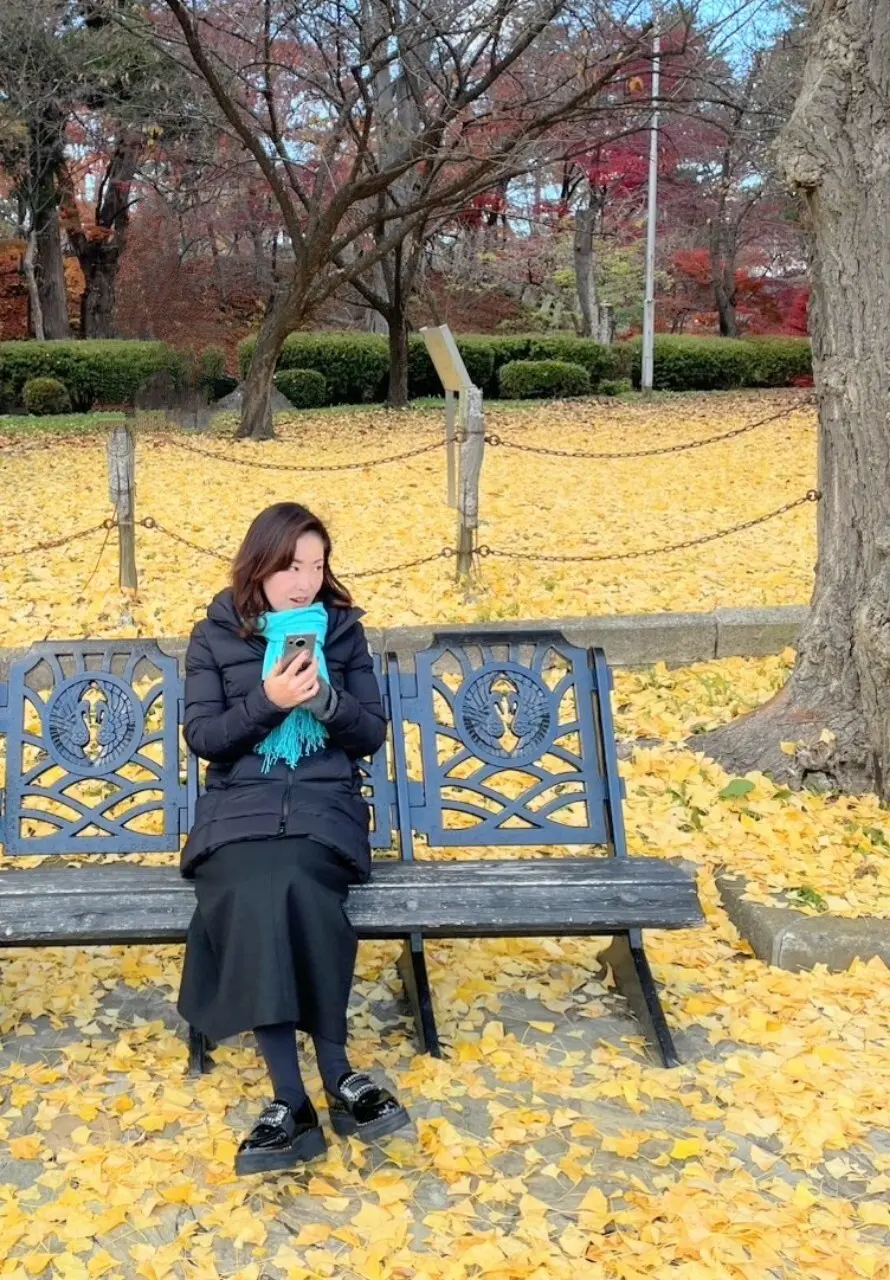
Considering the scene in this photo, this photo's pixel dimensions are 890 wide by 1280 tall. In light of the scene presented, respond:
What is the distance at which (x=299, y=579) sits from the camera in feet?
9.93

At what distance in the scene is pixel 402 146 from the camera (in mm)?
14797

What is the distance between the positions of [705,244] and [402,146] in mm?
11461

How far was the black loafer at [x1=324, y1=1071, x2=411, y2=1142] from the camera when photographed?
2.73m

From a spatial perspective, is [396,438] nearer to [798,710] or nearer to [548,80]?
[548,80]

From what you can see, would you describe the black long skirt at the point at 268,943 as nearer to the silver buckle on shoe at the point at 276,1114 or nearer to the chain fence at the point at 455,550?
the silver buckle on shoe at the point at 276,1114

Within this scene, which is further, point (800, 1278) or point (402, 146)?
point (402, 146)

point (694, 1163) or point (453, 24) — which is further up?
point (453, 24)

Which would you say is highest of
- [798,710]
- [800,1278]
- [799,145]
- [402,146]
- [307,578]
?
[402,146]

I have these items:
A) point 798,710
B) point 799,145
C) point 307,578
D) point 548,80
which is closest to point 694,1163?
point 307,578

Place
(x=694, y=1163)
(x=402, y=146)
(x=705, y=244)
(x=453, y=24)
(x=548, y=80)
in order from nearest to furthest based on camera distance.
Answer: (x=694, y=1163), (x=453, y=24), (x=548, y=80), (x=402, y=146), (x=705, y=244)

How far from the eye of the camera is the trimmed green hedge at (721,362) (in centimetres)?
2045

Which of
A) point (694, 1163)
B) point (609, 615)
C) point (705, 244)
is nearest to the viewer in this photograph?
point (694, 1163)

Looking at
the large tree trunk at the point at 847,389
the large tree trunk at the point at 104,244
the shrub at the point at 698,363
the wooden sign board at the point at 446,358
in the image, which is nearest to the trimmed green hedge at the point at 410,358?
the shrub at the point at 698,363

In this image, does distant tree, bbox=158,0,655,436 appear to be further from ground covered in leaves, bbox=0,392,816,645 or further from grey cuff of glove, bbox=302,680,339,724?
grey cuff of glove, bbox=302,680,339,724
